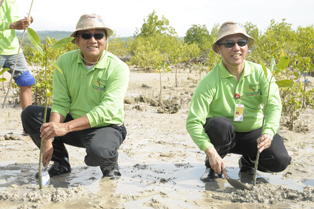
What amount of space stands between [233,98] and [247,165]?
29.0 inches

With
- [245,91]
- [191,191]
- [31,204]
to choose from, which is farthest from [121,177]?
[245,91]

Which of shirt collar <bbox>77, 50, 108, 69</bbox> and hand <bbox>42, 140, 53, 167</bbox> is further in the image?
shirt collar <bbox>77, 50, 108, 69</bbox>

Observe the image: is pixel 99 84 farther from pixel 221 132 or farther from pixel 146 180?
pixel 221 132

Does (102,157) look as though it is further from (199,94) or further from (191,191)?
(199,94)

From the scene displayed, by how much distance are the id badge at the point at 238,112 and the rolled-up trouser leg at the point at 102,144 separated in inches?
41.8

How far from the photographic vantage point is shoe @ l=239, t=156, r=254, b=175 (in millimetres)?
3086

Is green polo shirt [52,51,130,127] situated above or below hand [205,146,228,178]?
above

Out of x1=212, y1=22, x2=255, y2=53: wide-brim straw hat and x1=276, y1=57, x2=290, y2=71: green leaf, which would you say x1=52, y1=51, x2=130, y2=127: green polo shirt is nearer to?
x1=212, y1=22, x2=255, y2=53: wide-brim straw hat

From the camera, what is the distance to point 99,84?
2.87m

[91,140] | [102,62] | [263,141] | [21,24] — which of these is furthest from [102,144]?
[21,24]

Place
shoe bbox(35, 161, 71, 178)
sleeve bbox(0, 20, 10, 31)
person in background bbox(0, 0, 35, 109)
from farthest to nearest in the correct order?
person in background bbox(0, 0, 35, 109), sleeve bbox(0, 20, 10, 31), shoe bbox(35, 161, 71, 178)

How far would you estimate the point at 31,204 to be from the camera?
2297 millimetres

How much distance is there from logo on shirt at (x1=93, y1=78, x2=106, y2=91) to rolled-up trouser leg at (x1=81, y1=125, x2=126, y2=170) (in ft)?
1.17

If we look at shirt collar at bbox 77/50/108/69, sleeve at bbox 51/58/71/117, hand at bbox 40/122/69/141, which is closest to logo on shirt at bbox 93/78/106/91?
shirt collar at bbox 77/50/108/69
